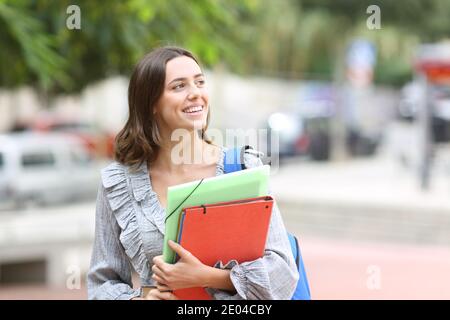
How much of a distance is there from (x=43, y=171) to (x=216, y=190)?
15.1m

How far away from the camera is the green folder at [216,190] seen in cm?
232

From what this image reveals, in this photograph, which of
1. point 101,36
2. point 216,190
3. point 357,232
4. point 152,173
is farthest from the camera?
point 357,232

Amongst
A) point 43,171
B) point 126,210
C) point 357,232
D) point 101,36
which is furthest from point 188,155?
point 43,171

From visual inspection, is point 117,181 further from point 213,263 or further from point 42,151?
point 42,151

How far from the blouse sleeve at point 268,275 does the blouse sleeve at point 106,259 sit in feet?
1.00

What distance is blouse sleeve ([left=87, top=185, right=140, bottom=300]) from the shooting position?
2512 mm

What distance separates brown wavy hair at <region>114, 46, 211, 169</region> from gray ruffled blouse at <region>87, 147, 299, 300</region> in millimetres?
41

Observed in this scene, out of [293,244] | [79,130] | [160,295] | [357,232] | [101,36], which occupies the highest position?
[101,36]

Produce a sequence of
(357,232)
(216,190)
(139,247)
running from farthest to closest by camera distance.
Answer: (357,232) < (139,247) < (216,190)

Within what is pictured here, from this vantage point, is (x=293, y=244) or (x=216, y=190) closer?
(x=216, y=190)

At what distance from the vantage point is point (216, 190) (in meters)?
2.34

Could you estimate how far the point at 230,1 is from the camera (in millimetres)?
9805

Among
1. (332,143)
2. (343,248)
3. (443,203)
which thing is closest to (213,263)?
(343,248)

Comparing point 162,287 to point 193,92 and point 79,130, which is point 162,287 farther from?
point 79,130
